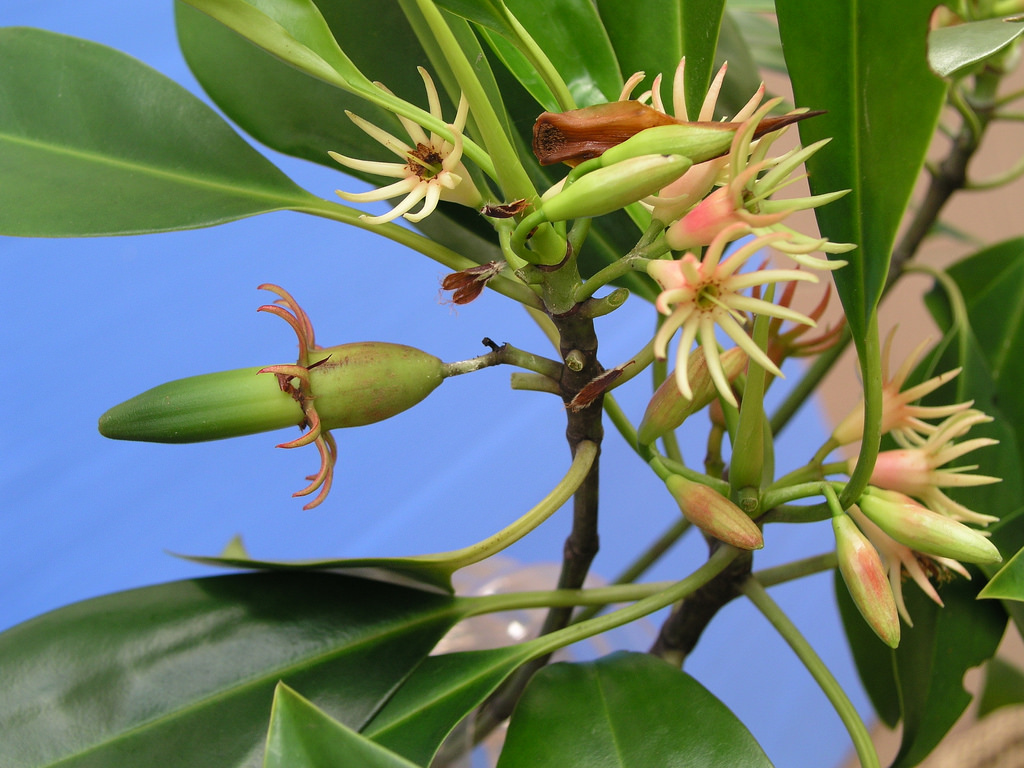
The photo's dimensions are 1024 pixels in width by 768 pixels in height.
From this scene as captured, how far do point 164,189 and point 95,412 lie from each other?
0.39 m

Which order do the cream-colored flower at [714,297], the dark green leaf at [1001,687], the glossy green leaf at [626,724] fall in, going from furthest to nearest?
the dark green leaf at [1001,687] < the glossy green leaf at [626,724] < the cream-colored flower at [714,297]

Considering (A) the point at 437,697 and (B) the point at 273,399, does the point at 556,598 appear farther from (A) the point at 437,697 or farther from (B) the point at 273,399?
(B) the point at 273,399

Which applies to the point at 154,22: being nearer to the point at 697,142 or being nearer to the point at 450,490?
the point at 450,490

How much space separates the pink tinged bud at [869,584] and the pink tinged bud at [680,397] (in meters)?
0.07

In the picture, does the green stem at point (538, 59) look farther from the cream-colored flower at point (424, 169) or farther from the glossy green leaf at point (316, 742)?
the glossy green leaf at point (316, 742)

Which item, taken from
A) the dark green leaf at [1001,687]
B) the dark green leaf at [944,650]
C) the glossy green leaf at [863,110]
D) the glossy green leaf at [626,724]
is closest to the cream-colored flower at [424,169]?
the glossy green leaf at [863,110]

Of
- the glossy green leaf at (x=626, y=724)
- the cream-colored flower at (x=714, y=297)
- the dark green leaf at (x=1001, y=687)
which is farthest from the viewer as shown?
the dark green leaf at (x=1001, y=687)

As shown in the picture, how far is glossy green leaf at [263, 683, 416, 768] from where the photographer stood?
0.80ft

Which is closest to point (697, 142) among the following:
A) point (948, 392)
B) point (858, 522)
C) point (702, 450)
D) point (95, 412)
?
point (858, 522)

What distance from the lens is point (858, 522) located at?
37 centimetres

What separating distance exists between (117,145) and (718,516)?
333mm

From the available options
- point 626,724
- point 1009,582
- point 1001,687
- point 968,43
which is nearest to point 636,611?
point 626,724

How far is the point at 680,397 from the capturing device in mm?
322

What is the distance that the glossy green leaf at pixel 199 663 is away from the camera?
346mm
